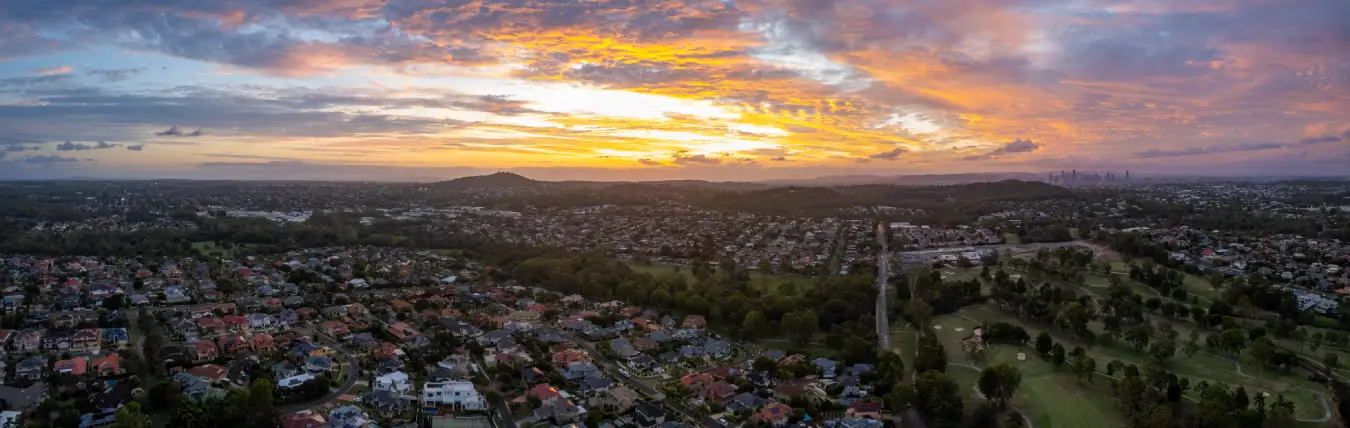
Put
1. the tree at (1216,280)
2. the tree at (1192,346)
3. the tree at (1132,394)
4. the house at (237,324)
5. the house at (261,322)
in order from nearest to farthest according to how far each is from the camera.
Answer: the tree at (1132,394), the tree at (1192,346), the house at (237,324), the house at (261,322), the tree at (1216,280)

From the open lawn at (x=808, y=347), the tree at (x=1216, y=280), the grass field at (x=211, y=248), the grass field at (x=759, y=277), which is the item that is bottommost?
the open lawn at (x=808, y=347)

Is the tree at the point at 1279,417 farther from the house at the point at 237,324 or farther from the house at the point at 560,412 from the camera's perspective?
the house at the point at 237,324

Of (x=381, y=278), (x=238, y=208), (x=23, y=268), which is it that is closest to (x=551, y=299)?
(x=381, y=278)

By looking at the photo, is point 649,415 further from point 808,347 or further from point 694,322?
point 694,322

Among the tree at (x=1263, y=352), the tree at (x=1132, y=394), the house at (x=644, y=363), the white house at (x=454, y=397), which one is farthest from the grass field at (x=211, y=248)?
the tree at (x=1263, y=352)

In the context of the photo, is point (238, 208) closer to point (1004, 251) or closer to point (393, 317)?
point (393, 317)

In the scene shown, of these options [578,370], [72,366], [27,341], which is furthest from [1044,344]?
[27,341]
